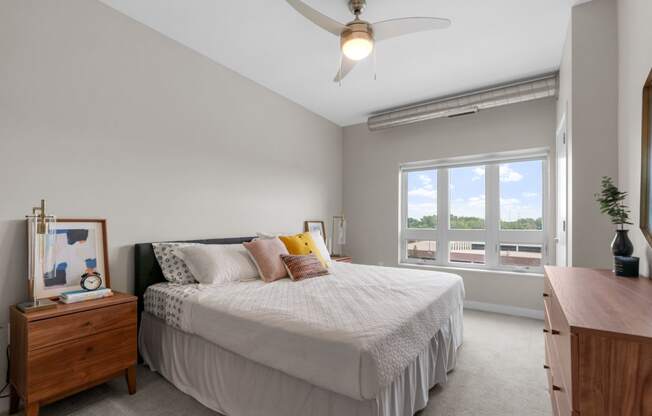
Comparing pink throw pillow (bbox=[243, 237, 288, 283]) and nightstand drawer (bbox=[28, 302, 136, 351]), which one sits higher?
pink throw pillow (bbox=[243, 237, 288, 283])

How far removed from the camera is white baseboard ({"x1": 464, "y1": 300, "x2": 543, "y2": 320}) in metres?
3.61

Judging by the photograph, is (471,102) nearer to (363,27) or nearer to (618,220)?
(363,27)

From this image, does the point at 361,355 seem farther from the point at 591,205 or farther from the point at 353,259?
the point at 353,259

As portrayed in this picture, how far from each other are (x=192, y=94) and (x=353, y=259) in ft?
11.2

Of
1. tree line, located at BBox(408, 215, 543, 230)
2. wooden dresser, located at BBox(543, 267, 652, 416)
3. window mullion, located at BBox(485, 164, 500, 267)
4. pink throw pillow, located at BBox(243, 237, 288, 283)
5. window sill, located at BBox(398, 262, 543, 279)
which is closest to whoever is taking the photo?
wooden dresser, located at BBox(543, 267, 652, 416)

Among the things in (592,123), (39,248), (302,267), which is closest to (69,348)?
(39,248)

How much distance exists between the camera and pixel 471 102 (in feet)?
11.9

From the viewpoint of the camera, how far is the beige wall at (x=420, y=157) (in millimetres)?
3689

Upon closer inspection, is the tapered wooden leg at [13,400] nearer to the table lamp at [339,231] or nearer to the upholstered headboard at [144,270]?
the upholstered headboard at [144,270]

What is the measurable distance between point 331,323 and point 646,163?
1.81 m

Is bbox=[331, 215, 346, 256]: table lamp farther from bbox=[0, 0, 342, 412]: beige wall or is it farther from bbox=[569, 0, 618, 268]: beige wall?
bbox=[569, 0, 618, 268]: beige wall

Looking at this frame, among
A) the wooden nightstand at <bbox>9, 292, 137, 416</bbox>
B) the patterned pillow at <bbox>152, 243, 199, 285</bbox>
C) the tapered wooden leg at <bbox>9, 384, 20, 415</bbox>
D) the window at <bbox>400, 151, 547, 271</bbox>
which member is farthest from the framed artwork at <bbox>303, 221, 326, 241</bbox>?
the tapered wooden leg at <bbox>9, 384, 20, 415</bbox>

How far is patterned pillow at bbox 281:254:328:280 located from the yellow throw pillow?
15cm

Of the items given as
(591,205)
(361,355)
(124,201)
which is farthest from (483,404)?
(124,201)
